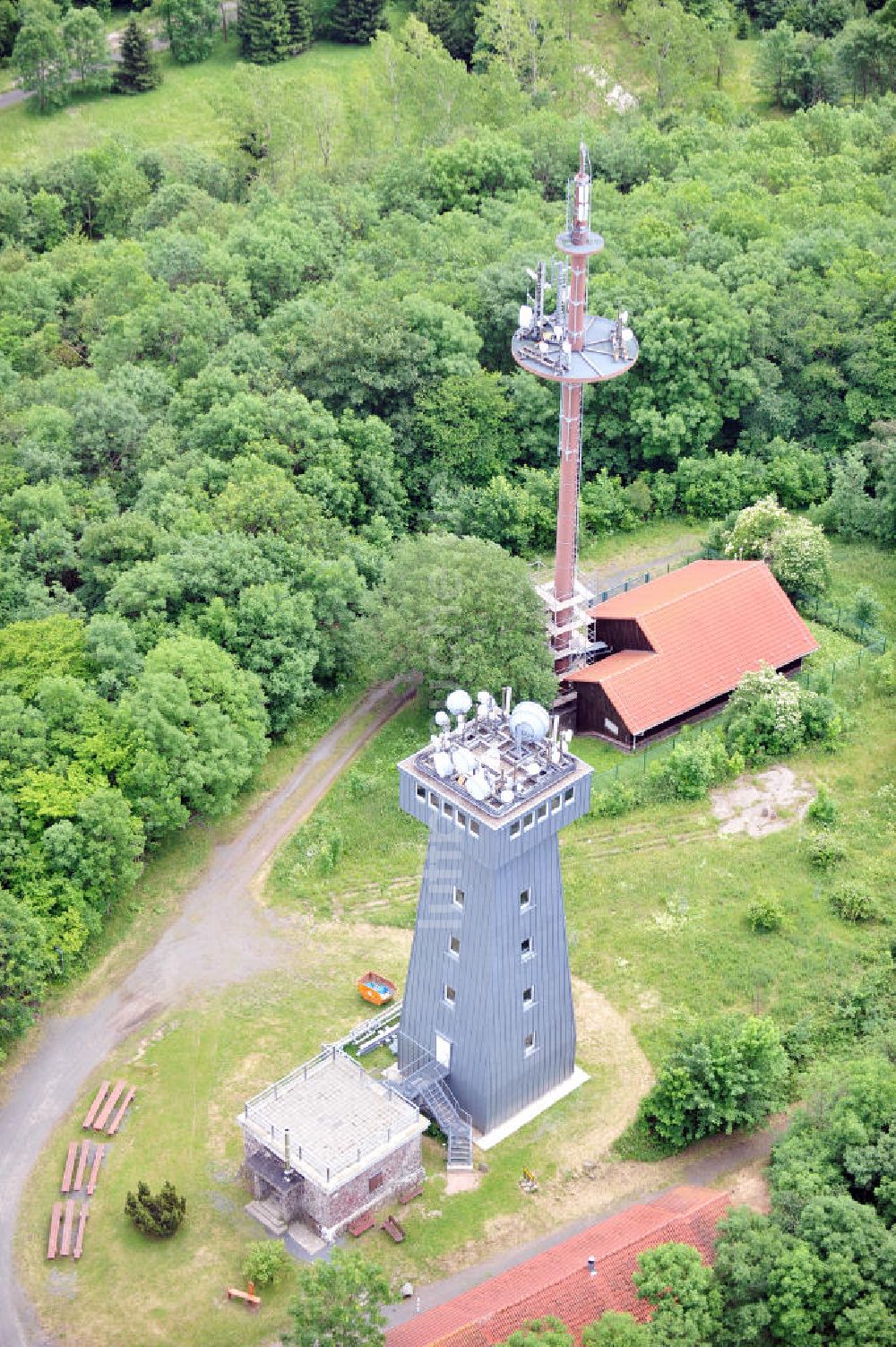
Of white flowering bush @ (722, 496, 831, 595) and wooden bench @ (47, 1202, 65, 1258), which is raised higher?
white flowering bush @ (722, 496, 831, 595)

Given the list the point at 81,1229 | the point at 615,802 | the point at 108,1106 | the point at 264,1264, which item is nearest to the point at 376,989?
the point at 108,1106

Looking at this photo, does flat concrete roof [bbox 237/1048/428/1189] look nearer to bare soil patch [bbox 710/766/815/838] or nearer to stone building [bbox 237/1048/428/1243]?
stone building [bbox 237/1048/428/1243]

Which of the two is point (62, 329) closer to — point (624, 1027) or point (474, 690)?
point (474, 690)

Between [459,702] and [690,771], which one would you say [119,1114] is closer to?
[459,702]

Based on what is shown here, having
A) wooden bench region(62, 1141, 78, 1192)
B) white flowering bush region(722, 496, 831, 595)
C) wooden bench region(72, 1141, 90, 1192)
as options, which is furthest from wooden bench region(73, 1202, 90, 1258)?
white flowering bush region(722, 496, 831, 595)

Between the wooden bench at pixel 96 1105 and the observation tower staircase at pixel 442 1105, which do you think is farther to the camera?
the wooden bench at pixel 96 1105

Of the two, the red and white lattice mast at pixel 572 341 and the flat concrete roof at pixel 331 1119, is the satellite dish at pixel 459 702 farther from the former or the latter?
the red and white lattice mast at pixel 572 341

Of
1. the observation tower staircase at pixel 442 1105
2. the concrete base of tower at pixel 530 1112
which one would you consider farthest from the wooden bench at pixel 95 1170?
the concrete base of tower at pixel 530 1112
